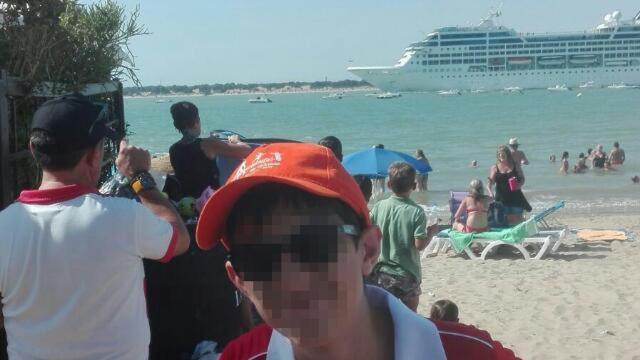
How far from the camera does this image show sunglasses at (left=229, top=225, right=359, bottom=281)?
130cm

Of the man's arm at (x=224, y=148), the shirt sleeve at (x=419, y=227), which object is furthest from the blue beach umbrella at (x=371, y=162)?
the man's arm at (x=224, y=148)

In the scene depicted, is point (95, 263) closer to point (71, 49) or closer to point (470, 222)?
point (71, 49)

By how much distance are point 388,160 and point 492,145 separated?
2748cm

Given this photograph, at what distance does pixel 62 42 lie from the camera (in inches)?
158

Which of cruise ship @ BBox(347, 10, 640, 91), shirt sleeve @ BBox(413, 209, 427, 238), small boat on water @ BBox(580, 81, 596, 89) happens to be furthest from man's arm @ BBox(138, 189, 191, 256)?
small boat on water @ BBox(580, 81, 596, 89)

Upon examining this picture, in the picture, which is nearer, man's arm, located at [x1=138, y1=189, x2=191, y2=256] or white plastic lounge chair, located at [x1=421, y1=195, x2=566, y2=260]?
man's arm, located at [x1=138, y1=189, x2=191, y2=256]

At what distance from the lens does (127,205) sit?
95.1 inches

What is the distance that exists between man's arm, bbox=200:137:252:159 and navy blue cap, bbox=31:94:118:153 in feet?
3.37

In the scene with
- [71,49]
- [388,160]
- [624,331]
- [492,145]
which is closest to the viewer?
[71,49]

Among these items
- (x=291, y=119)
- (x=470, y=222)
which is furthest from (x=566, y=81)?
(x=470, y=222)

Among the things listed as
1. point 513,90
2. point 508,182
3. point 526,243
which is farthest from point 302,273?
point 513,90

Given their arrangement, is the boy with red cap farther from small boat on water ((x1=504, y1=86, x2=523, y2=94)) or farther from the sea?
small boat on water ((x1=504, y1=86, x2=523, y2=94))

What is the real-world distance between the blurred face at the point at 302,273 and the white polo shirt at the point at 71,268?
1.16 meters

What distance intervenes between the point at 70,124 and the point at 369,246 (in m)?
1.38
